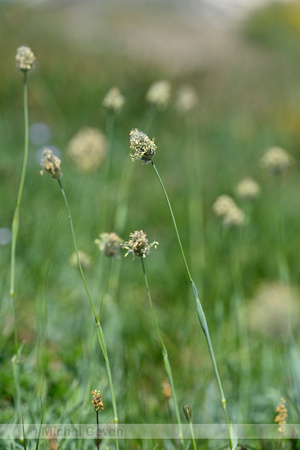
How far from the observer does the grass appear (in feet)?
4.12

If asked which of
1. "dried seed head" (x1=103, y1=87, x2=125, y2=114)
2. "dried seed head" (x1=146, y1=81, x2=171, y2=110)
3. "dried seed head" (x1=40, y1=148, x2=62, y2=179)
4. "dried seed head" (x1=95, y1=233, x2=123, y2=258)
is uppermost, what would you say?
"dried seed head" (x1=146, y1=81, x2=171, y2=110)

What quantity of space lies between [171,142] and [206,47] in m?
5.59

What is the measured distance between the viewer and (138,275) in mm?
2234

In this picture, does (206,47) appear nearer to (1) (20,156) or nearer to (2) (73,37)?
(2) (73,37)

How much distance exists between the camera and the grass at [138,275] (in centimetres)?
126

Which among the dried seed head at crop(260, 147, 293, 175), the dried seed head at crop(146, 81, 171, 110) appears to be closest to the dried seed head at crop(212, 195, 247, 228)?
the dried seed head at crop(260, 147, 293, 175)

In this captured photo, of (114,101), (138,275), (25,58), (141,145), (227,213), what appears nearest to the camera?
(141,145)

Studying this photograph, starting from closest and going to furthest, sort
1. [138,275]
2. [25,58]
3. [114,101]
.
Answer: [25,58], [114,101], [138,275]

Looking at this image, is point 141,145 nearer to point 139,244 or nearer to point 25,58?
point 139,244

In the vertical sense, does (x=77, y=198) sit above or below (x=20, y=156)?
below

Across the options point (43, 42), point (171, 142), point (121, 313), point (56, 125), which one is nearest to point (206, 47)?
point (43, 42)

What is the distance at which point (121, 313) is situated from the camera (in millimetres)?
1749

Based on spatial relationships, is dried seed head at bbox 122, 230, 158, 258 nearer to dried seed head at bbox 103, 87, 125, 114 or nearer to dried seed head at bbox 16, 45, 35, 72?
dried seed head at bbox 16, 45, 35, 72

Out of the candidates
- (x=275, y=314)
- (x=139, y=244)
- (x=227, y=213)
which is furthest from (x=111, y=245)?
(x=275, y=314)
